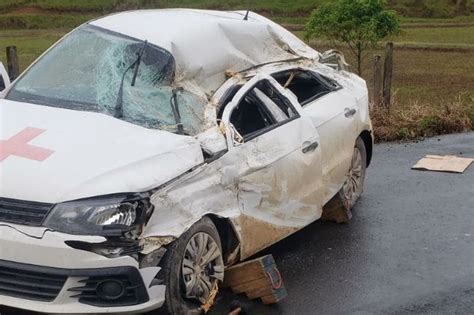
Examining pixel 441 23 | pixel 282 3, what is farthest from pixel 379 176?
pixel 282 3

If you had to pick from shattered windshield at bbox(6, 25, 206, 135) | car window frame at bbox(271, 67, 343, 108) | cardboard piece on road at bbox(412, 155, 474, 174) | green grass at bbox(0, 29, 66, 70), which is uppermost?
shattered windshield at bbox(6, 25, 206, 135)

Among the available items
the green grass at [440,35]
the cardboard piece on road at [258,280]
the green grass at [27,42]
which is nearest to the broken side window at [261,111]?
the cardboard piece on road at [258,280]

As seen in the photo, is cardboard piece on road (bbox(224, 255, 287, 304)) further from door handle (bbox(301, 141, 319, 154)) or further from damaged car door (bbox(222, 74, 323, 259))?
door handle (bbox(301, 141, 319, 154))

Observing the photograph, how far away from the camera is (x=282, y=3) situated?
61906mm

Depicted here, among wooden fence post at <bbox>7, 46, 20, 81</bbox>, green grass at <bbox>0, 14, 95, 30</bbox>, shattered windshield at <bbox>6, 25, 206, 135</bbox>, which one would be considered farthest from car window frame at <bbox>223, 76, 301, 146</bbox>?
green grass at <bbox>0, 14, 95, 30</bbox>

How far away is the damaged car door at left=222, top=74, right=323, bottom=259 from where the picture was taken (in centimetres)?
533

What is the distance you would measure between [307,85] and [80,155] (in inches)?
116

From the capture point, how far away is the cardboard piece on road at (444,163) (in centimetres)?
926

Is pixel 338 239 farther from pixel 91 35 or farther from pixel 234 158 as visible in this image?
pixel 91 35

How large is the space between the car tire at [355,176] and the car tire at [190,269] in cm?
245

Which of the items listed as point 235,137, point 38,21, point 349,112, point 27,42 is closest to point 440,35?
point 27,42

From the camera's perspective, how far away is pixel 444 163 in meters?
9.52

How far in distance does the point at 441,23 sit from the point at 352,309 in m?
50.0

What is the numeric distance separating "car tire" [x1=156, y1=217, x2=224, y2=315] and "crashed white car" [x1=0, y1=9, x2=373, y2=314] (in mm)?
11
